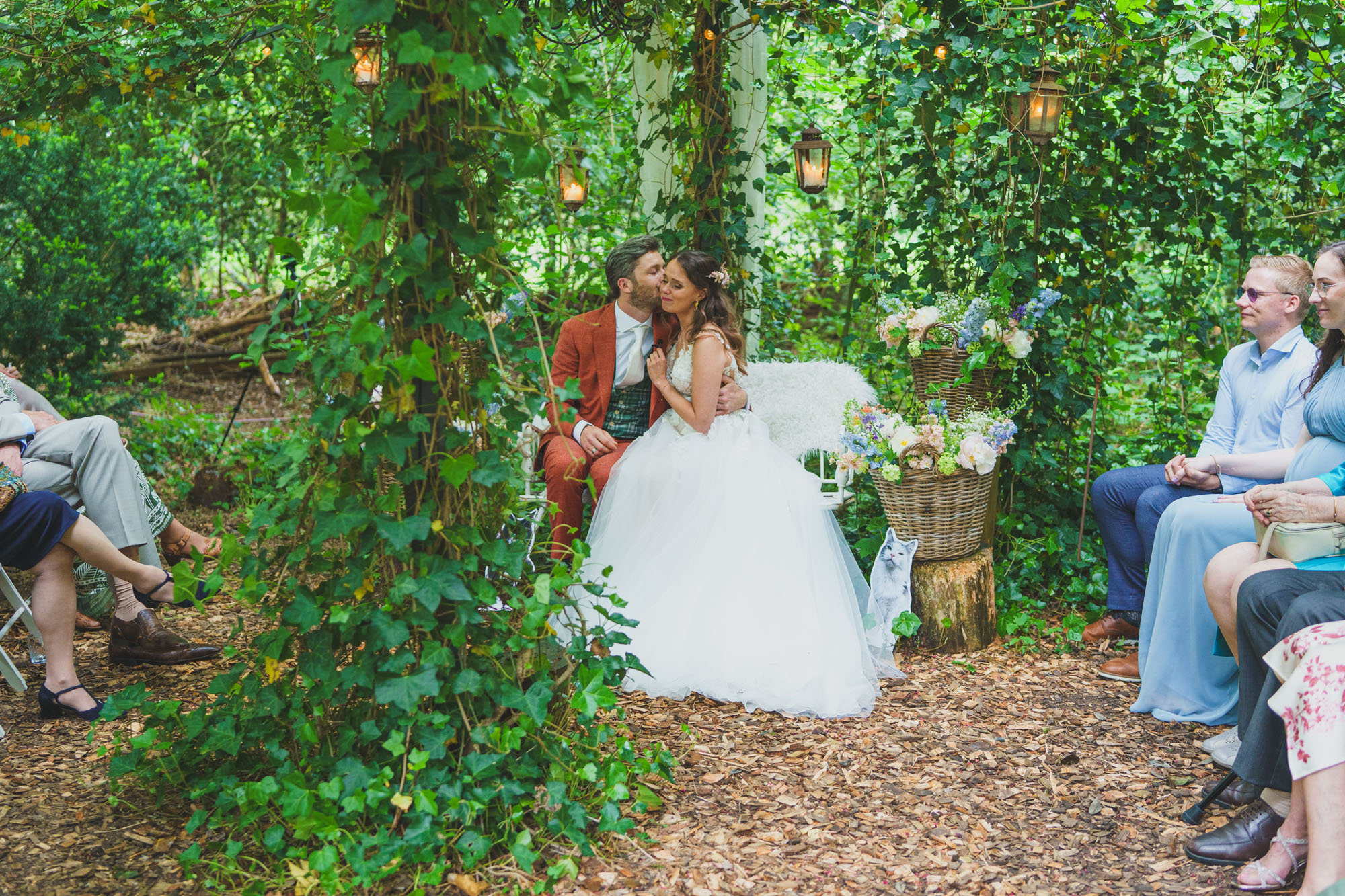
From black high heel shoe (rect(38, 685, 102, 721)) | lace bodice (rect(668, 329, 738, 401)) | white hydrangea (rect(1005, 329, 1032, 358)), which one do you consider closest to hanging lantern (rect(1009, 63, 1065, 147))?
white hydrangea (rect(1005, 329, 1032, 358))

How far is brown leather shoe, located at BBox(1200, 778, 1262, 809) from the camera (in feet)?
7.82

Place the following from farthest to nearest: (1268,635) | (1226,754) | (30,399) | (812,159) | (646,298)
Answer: (812,159), (646,298), (30,399), (1226,754), (1268,635)

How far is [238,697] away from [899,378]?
3193mm

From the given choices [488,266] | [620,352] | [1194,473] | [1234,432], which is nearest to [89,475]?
[620,352]

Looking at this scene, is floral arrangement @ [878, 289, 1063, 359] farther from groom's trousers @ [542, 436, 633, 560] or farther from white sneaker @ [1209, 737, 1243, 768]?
white sneaker @ [1209, 737, 1243, 768]

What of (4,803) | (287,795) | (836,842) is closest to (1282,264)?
(836,842)

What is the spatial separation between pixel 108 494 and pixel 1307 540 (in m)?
3.55

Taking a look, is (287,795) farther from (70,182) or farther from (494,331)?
(70,182)

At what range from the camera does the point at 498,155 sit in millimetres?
2102

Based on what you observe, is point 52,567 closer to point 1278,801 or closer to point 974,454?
point 974,454

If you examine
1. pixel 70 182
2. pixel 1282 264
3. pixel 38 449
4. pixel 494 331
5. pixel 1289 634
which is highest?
pixel 70 182

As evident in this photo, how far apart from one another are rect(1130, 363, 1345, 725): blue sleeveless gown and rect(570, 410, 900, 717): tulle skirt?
0.80m

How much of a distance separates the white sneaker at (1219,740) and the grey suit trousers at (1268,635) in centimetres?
31

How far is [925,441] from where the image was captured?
11.0ft
